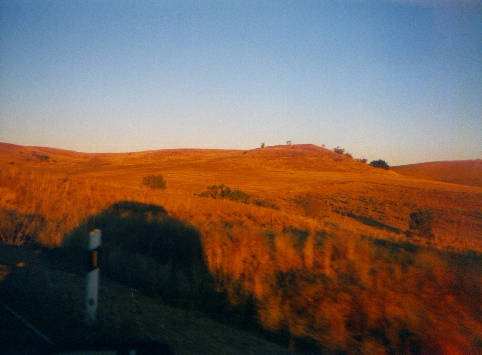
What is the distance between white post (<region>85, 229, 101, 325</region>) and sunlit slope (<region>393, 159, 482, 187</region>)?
83.3 m

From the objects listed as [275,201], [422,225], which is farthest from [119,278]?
[275,201]

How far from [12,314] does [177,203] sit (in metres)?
12.6

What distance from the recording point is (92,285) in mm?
5484

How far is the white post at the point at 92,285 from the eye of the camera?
5.39 metres

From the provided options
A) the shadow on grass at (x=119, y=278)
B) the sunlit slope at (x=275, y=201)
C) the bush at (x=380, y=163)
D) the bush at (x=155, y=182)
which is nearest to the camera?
the shadow on grass at (x=119, y=278)

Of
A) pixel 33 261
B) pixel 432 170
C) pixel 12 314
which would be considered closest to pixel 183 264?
pixel 33 261

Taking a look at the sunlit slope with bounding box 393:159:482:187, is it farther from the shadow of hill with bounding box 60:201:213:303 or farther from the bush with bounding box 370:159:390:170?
the shadow of hill with bounding box 60:201:213:303

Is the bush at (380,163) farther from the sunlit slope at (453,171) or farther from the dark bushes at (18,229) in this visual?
the dark bushes at (18,229)

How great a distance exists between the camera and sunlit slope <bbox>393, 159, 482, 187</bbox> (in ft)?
273

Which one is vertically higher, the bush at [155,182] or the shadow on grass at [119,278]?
the shadow on grass at [119,278]

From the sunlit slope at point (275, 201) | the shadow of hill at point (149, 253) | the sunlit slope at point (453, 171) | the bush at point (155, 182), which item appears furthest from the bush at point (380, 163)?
the shadow of hill at point (149, 253)

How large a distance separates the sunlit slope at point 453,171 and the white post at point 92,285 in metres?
83.3

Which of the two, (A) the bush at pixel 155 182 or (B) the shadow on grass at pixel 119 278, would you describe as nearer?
(B) the shadow on grass at pixel 119 278

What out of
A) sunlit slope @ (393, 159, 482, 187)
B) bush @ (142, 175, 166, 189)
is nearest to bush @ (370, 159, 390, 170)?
sunlit slope @ (393, 159, 482, 187)
